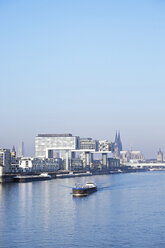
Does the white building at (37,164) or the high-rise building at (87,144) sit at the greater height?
the high-rise building at (87,144)

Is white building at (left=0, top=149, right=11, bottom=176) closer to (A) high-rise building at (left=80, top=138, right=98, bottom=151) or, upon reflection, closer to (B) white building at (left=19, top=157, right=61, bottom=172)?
(B) white building at (left=19, top=157, right=61, bottom=172)

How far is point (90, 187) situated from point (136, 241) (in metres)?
36.5

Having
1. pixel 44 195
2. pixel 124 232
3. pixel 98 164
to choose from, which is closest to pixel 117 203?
pixel 44 195

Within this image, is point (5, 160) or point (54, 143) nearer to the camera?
point (5, 160)

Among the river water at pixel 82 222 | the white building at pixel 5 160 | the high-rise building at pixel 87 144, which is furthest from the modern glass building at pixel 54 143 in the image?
the river water at pixel 82 222

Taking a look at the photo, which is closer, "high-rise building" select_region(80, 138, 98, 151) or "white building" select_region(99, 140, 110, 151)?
"high-rise building" select_region(80, 138, 98, 151)

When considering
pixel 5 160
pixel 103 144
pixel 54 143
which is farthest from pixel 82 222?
pixel 103 144

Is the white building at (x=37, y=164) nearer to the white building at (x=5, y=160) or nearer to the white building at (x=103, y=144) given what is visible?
the white building at (x=5, y=160)

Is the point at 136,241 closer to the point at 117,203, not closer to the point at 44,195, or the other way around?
the point at 117,203

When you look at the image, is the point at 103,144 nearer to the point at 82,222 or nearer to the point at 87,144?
the point at 87,144

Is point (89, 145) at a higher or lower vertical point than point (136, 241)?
higher

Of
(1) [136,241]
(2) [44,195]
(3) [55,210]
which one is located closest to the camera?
(1) [136,241]

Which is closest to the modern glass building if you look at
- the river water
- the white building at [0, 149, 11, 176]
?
the white building at [0, 149, 11, 176]

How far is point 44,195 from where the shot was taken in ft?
206
